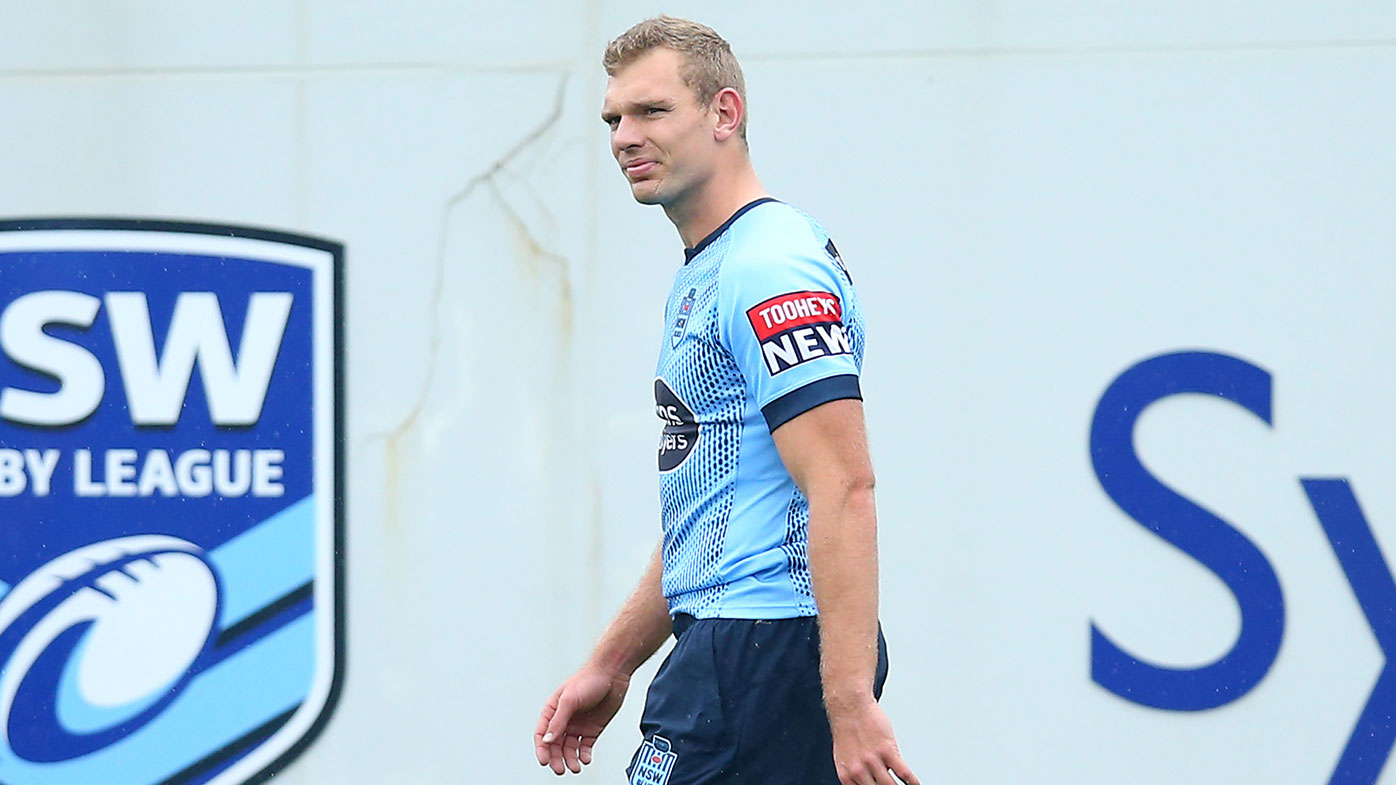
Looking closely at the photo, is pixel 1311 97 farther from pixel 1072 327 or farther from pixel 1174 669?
pixel 1174 669

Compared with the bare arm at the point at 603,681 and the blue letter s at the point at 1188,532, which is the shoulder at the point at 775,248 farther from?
the blue letter s at the point at 1188,532

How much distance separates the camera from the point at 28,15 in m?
3.68

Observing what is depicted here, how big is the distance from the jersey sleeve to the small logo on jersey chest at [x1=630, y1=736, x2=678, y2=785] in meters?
0.43

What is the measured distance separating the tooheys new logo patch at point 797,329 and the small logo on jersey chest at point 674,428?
198 millimetres

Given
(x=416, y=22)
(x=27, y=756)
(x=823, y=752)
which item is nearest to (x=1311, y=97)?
(x=416, y=22)

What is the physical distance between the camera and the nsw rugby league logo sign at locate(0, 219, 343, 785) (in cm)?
368

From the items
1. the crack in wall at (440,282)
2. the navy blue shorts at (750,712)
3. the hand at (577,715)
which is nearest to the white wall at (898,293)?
the crack in wall at (440,282)

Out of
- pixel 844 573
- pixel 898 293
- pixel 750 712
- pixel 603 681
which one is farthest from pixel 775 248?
pixel 898 293

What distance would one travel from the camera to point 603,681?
7.54 ft

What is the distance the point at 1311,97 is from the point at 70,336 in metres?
2.83

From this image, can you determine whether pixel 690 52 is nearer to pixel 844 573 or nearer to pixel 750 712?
pixel 844 573

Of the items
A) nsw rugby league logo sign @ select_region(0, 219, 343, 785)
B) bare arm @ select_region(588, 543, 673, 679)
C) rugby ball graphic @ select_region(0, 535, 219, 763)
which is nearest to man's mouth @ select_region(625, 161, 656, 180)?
bare arm @ select_region(588, 543, 673, 679)

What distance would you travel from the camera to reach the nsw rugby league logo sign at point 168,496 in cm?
368

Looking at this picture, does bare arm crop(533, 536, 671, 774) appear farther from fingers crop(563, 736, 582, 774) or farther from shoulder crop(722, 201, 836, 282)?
shoulder crop(722, 201, 836, 282)
